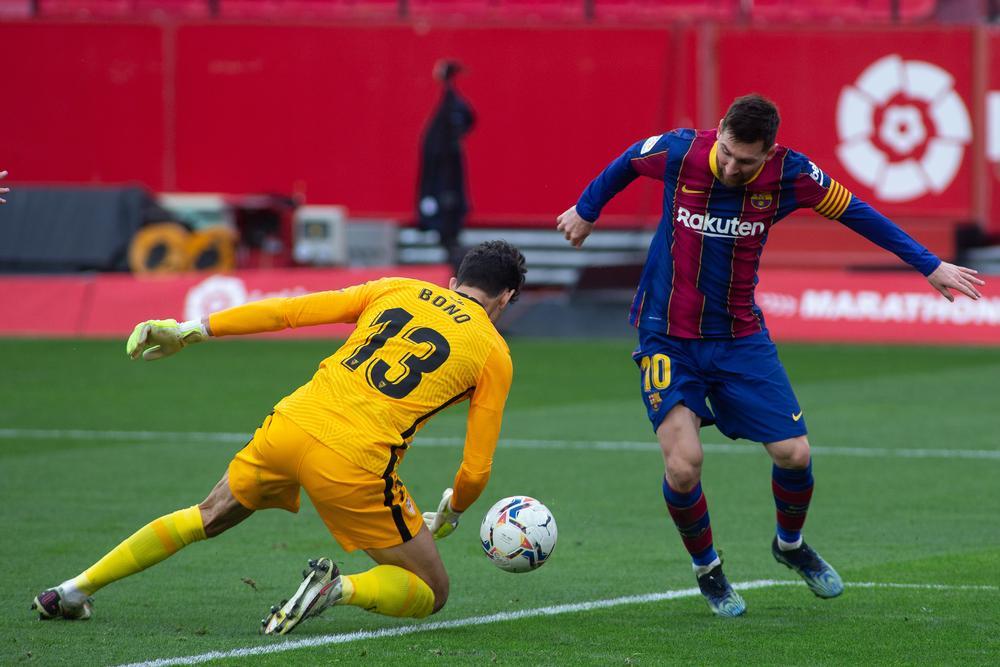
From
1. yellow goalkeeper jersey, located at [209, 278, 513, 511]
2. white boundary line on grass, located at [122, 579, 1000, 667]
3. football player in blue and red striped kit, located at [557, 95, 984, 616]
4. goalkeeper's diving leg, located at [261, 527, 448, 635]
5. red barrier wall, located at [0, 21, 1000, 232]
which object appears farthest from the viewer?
red barrier wall, located at [0, 21, 1000, 232]

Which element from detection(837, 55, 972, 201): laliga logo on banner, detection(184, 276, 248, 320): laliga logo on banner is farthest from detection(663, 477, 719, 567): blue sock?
detection(837, 55, 972, 201): laliga logo on banner

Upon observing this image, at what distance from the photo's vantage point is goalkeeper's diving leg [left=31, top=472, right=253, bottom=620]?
20.4 ft

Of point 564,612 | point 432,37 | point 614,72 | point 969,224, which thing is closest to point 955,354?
point 969,224

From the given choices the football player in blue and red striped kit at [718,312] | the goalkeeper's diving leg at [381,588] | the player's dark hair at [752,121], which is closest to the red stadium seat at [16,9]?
the football player in blue and red striped kit at [718,312]

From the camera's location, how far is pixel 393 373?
6.05 meters

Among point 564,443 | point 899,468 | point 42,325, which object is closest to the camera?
point 899,468

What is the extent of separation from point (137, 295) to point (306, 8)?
7.02m

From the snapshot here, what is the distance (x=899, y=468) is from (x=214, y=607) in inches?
225

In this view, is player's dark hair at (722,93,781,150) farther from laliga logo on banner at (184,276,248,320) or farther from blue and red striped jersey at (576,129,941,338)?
laliga logo on banner at (184,276,248,320)

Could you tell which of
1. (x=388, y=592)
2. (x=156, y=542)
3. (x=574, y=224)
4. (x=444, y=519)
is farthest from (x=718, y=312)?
(x=156, y=542)

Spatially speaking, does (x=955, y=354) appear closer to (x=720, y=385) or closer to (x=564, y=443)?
(x=564, y=443)

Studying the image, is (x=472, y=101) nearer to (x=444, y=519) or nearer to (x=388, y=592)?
(x=444, y=519)

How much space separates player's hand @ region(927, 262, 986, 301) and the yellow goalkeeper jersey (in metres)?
1.86

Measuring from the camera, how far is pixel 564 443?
12031 millimetres
